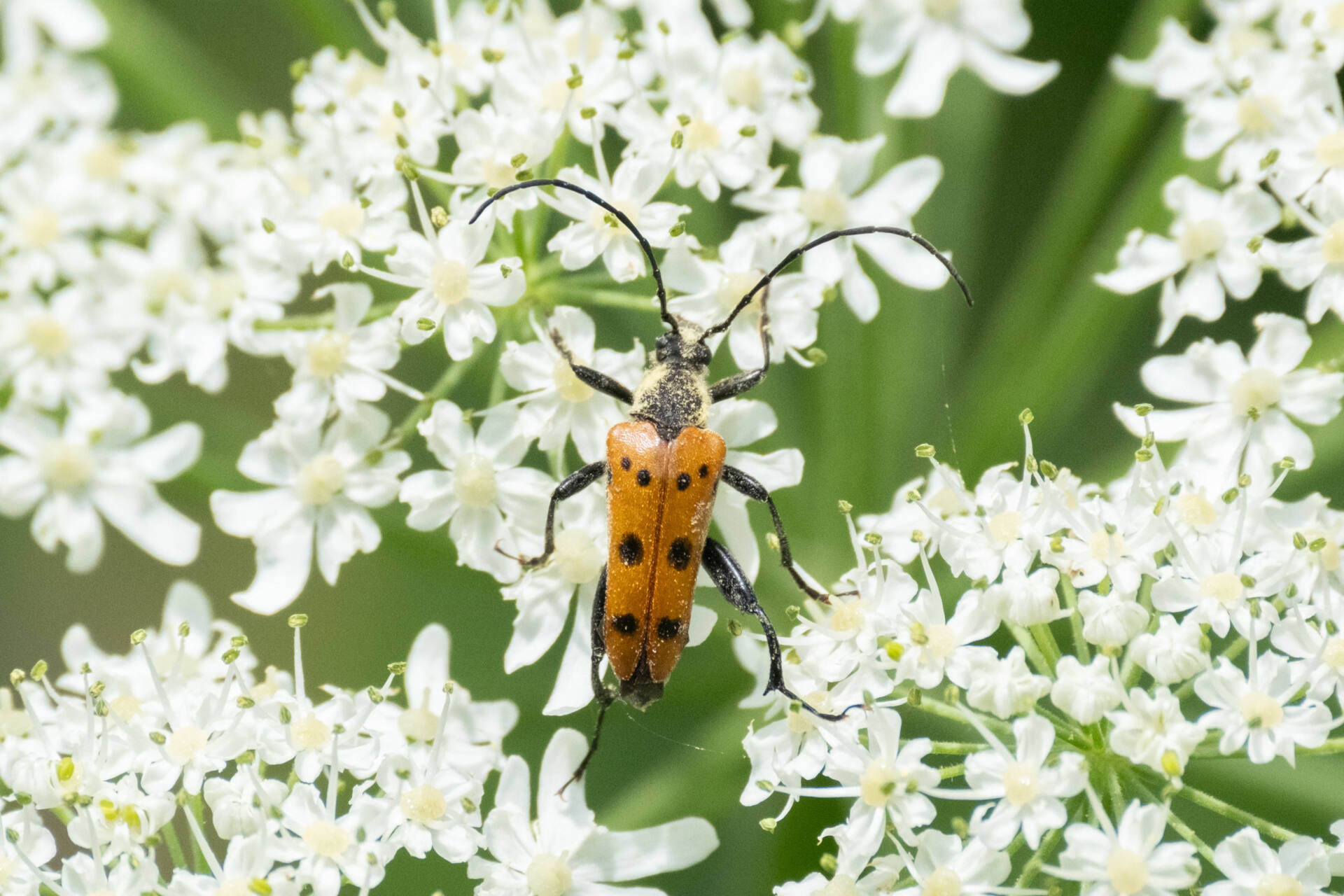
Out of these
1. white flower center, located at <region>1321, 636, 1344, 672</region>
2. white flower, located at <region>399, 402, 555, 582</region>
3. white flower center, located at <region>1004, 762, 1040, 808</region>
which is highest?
white flower, located at <region>399, 402, 555, 582</region>

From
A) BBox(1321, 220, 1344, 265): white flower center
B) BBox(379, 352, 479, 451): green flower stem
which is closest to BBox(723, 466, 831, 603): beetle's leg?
BBox(379, 352, 479, 451): green flower stem

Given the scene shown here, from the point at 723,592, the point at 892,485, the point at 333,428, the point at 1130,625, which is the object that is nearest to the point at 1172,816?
the point at 1130,625

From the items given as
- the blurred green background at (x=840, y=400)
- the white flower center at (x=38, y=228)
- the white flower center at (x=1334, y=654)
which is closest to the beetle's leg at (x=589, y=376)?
the blurred green background at (x=840, y=400)

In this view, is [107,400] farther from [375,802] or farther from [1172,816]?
[1172,816]

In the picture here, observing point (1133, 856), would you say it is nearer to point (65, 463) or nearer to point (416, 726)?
point (416, 726)

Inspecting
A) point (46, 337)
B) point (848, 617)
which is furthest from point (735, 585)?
point (46, 337)

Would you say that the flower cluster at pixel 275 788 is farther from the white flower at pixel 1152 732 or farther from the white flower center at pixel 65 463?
the white flower at pixel 1152 732

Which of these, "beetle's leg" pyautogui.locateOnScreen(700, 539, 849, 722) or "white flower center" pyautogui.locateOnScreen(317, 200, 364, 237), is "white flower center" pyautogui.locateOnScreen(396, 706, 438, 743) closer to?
"beetle's leg" pyautogui.locateOnScreen(700, 539, 849, 722)
